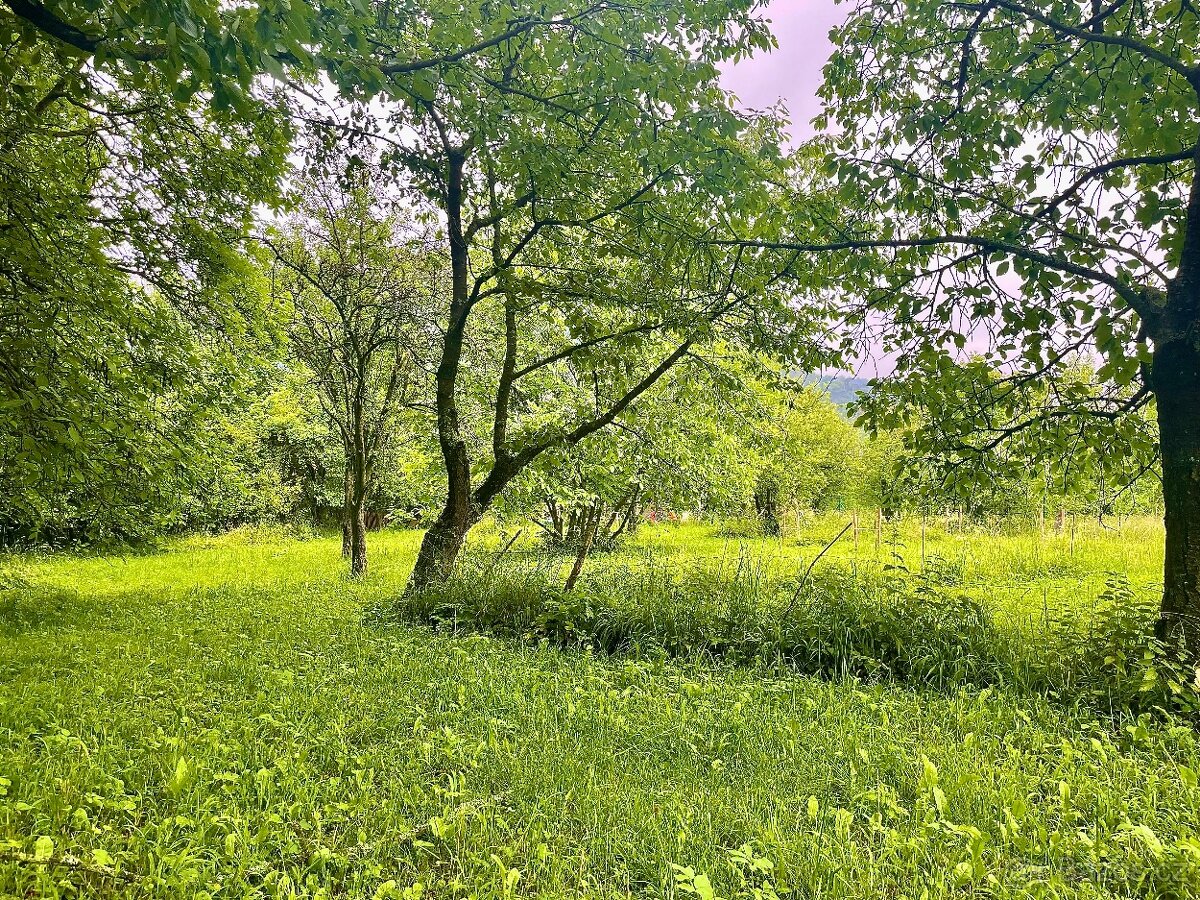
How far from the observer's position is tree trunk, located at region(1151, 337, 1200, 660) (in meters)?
3.94

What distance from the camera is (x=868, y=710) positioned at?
402 centimetres

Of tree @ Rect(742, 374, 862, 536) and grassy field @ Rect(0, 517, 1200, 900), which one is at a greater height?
tree @ Rect(742, 374, 862, 536)

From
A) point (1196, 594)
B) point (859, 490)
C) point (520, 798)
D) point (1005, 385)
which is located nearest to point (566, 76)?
point (1005, 385)

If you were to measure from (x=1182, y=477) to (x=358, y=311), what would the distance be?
10.6 meters

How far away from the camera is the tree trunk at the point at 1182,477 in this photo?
12.9 feet

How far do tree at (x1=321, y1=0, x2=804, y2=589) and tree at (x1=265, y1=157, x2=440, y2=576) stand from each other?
2.77 feet

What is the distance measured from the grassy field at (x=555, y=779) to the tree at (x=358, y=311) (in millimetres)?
5353

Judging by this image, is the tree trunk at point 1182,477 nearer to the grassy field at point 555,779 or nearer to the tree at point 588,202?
the grassy field at point 555,779

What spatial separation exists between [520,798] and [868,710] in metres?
2.55

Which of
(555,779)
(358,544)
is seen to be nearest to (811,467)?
(358,544)

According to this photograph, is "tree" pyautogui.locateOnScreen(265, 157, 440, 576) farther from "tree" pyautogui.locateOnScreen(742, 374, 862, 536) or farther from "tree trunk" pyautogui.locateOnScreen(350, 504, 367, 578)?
"tree" pyautogui.locateOnScreen(742, 374, 862, 536)

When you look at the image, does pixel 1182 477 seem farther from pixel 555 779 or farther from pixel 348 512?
pixel 348 512

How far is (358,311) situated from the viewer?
397 inches

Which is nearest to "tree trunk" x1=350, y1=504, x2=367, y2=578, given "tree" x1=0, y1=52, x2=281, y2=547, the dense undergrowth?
"tree" x1=0, y1=52, x2=281, y2=547
